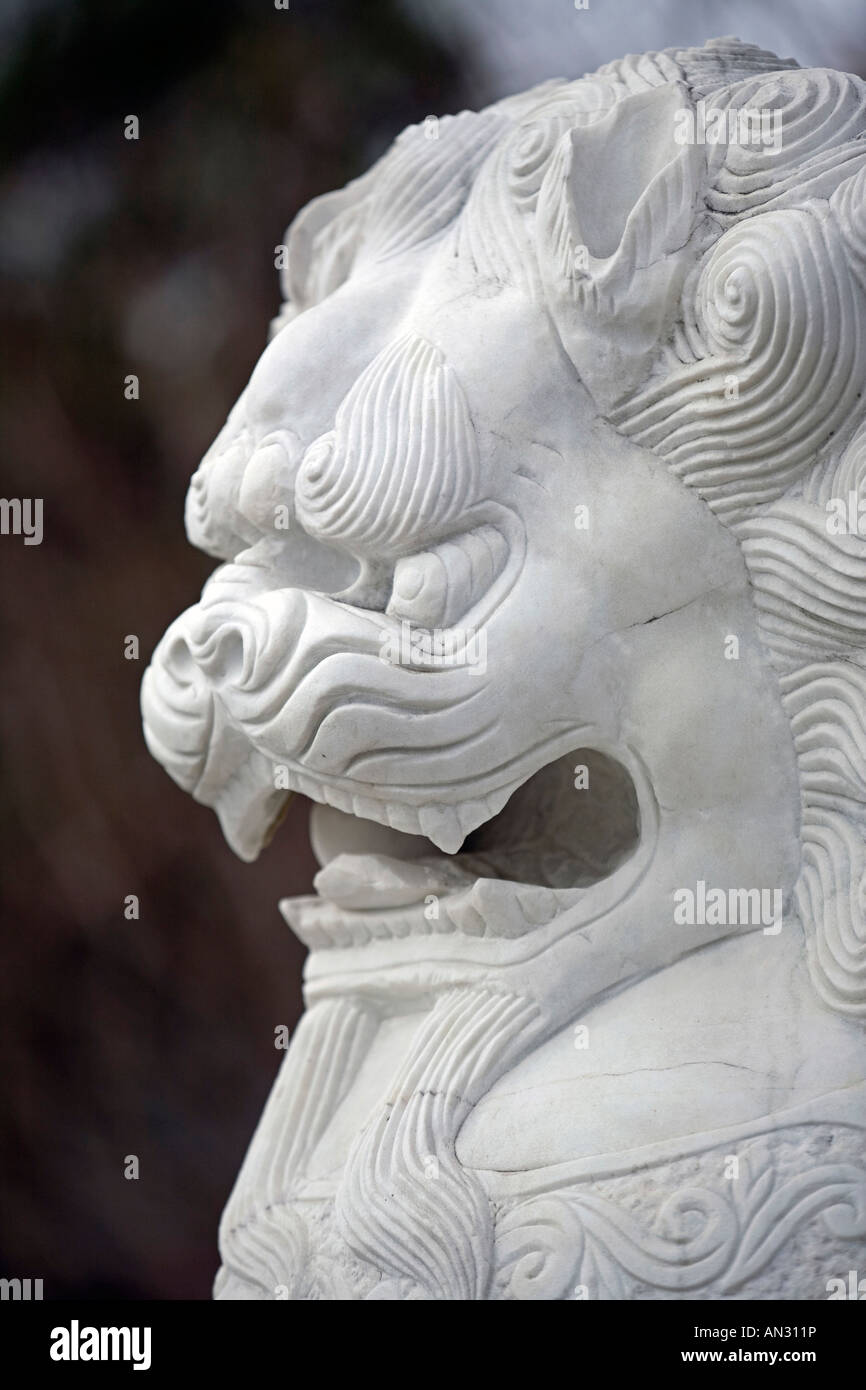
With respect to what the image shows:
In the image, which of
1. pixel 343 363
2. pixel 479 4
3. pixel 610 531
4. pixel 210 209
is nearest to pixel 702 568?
pixel 610 531

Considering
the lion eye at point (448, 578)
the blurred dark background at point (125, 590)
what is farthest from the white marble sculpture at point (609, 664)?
the blurred dark background at point (125, 590)

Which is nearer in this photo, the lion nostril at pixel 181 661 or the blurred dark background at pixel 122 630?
the lion nostril at pixel 181 661

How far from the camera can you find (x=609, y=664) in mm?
1642

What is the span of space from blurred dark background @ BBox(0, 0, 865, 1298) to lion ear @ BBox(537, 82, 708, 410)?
119 cm

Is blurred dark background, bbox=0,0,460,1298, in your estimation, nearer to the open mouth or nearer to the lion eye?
the open mouth

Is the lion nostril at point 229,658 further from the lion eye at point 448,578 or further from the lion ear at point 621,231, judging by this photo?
the lion ear at point 621,231

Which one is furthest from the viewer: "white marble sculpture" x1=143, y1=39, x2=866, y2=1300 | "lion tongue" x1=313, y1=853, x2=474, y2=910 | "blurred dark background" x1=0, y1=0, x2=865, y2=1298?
"blurred dark background" x1=0, y1=0, x2=865, y2=1298

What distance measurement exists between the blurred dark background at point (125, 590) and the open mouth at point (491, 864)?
3.53ft

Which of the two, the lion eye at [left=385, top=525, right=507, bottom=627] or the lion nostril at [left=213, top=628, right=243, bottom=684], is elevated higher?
the lion eye at [left=385, top=525, right=507, bottom=627]

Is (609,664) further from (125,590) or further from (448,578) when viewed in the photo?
(125,590)

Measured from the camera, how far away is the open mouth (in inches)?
67.8

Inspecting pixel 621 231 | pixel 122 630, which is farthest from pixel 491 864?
pixel 122 630

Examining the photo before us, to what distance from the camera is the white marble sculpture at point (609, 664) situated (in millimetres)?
1553

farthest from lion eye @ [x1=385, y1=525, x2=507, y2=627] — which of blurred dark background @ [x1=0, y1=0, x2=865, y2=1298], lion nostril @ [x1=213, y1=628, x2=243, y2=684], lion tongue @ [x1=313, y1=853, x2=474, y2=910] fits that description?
blurred dark background @ [x1=0, y1=0, x2=865, y2=1298]
